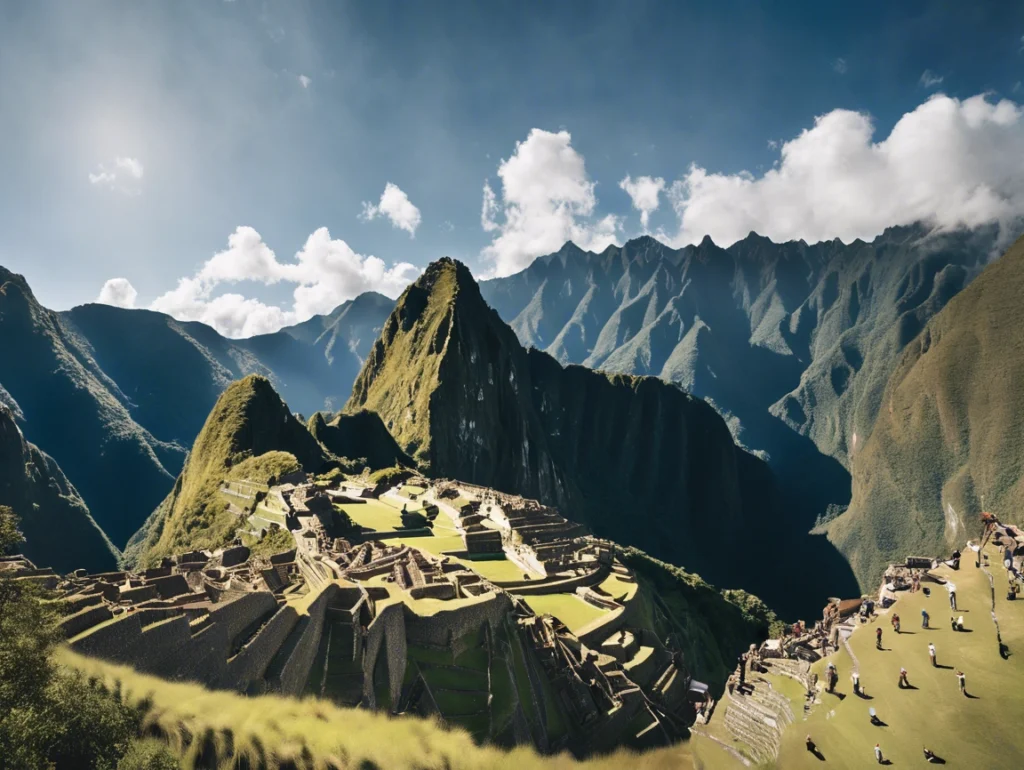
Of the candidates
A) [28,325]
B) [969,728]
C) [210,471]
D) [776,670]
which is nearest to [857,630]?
[776,670]

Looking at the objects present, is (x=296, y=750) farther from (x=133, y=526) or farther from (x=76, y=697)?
(x=133, y=526)

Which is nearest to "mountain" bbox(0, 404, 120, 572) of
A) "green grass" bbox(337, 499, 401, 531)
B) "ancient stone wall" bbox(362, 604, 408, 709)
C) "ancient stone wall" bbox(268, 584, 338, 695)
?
"green grass" bbox(337, 499, 401, 531)

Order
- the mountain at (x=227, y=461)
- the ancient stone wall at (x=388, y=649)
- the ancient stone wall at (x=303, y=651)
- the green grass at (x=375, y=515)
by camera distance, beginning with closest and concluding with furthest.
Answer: the ancient stone wall at (x=303, y=651), the ancient stone wall at (x=388, y=649), the green grass at (x=375, y=515), the mountain at (x=227, y=461)

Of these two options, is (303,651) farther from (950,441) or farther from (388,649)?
(950,441)

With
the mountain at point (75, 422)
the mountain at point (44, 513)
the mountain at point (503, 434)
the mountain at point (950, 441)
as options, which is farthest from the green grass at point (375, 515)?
the mountain at point (950, 441)

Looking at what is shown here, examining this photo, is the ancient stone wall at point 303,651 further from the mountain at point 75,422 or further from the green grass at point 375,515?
the mountain at point 75,422

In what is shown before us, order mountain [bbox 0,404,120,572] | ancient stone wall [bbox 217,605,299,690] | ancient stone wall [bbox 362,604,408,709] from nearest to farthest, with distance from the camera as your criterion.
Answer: ancient stone wall [bbox 217,605,299,690]
ancient stone wall [bbox 362,604,408,709]
mountain [bbox 0,404,120,572]

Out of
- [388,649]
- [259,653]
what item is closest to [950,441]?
[388,649]

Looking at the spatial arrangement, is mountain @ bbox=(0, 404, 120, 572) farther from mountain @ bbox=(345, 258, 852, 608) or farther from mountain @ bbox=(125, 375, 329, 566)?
mountain @ bbox=(345, 258, 852, 608)
